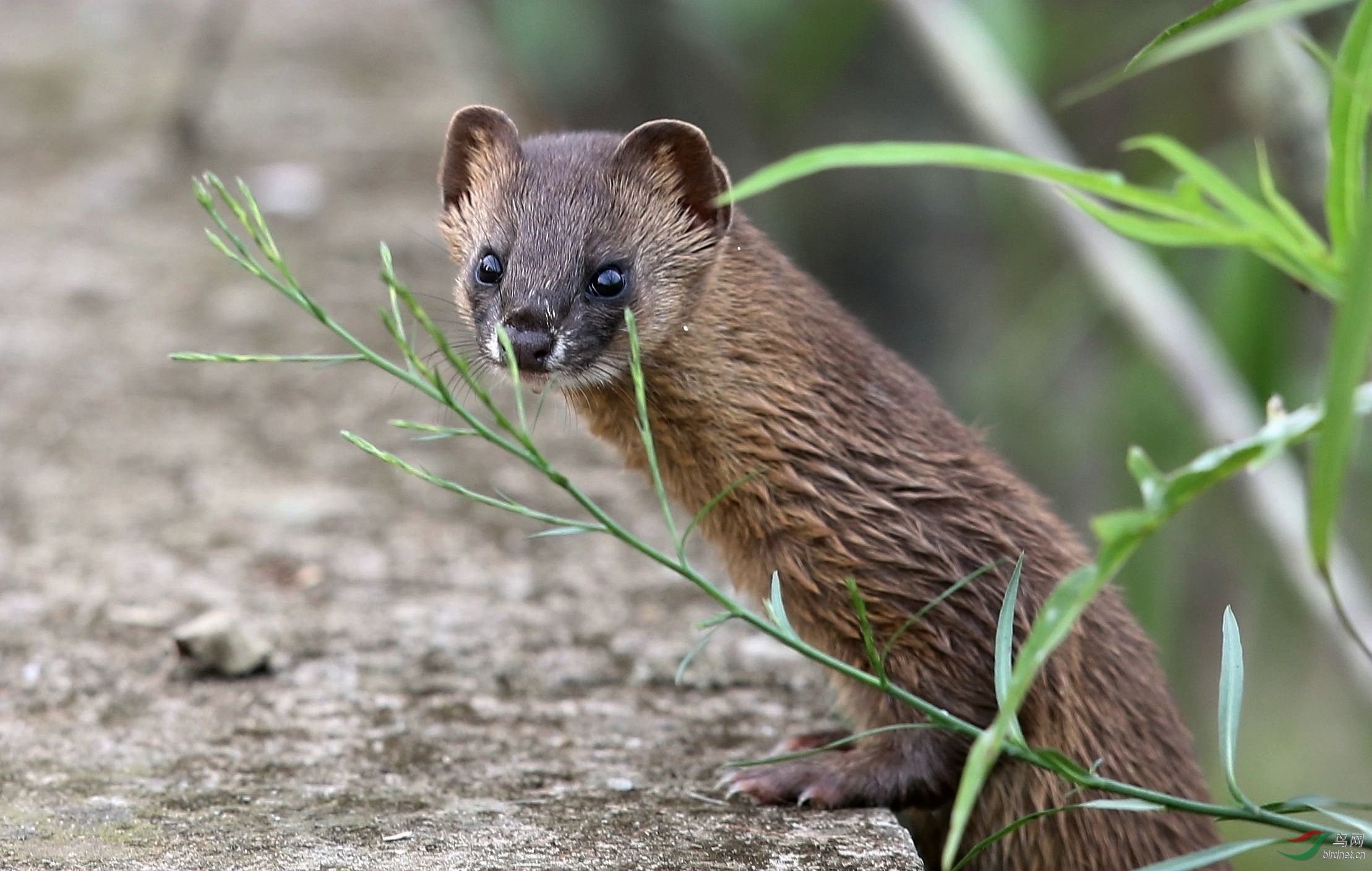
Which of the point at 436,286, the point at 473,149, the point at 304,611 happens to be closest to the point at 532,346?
the point at 473,149

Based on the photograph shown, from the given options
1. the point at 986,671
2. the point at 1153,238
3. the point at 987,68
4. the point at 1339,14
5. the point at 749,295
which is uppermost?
the point at 1339,14

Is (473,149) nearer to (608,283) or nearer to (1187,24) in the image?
(608,283)

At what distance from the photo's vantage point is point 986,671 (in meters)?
2.66

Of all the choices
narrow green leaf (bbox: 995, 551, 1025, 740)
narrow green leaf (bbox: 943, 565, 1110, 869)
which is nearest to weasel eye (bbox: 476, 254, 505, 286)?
narrow green leaf (bbox: 995, 551, 1025, 740)

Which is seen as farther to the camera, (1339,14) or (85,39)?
(85,39)

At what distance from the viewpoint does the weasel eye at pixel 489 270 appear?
2.86 metres

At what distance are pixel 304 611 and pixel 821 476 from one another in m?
1.33

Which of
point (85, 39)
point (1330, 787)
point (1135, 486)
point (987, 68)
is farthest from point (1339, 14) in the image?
point (85, 39)

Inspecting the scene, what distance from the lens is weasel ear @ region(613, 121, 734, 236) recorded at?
293 centimetres

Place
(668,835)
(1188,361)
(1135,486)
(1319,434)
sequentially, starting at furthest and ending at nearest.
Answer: (1135,486) < (1188,361) < (668,835) < (1319,434)

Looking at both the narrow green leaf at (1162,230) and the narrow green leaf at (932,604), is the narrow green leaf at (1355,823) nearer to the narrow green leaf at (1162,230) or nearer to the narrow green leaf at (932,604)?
the narrow green leaf at (932,604)

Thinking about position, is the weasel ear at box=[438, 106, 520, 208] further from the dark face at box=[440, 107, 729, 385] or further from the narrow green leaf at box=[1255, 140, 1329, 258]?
the narrow green leaf at box=[1255, 140, 1329, 258]

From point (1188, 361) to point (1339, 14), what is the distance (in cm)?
157

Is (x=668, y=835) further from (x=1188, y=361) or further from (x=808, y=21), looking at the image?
(x=808, y=21)
